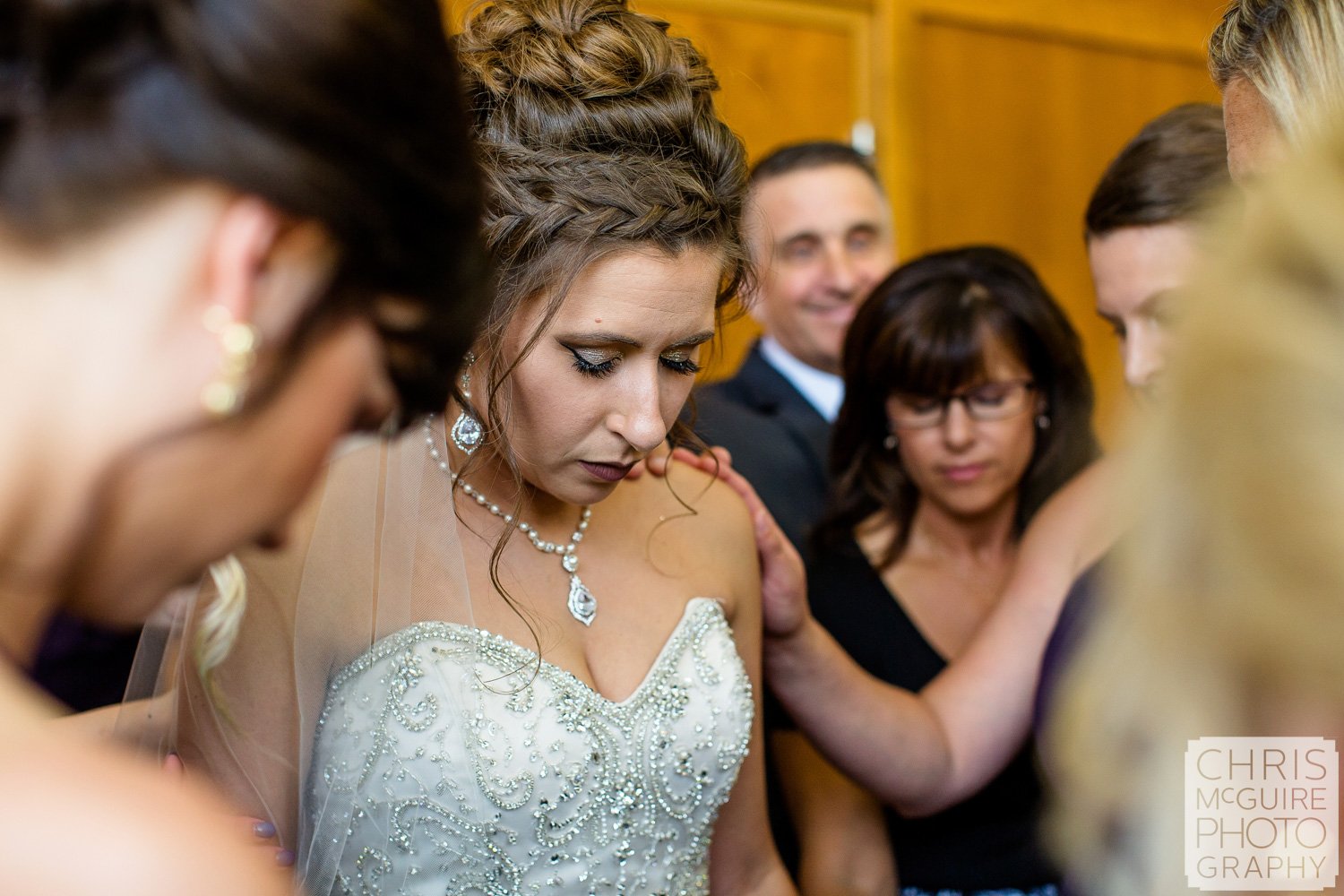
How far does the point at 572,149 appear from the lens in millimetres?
1678

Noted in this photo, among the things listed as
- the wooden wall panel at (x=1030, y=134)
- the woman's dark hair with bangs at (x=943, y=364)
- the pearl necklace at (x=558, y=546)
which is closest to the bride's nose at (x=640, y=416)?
the pearl necklace at (x=558, y=546)

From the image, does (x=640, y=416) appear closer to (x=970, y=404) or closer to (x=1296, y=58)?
(x=1296, y=58)

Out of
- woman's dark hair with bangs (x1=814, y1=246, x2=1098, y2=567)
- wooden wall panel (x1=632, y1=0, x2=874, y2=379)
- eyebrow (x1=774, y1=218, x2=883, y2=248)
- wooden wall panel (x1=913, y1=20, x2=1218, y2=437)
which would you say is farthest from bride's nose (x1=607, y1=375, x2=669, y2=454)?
wooden wall panel (x1=913, y1=20, x2=1218, y2=437)

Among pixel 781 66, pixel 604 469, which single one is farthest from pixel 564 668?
pixel 781 66

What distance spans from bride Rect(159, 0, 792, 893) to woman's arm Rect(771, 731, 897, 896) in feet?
1.88

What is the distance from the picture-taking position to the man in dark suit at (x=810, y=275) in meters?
3.34

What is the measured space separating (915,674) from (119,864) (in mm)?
2031

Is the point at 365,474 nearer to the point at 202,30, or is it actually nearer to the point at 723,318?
the point at 723,318

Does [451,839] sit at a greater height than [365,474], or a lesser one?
lesser

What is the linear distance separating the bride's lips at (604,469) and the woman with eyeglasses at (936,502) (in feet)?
3.17

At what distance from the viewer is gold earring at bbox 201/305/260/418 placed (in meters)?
0.77

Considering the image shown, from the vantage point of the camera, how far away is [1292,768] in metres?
0.91

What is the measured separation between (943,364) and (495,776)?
1.34 meters

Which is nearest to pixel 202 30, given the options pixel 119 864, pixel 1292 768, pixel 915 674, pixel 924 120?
pixel 119 864
